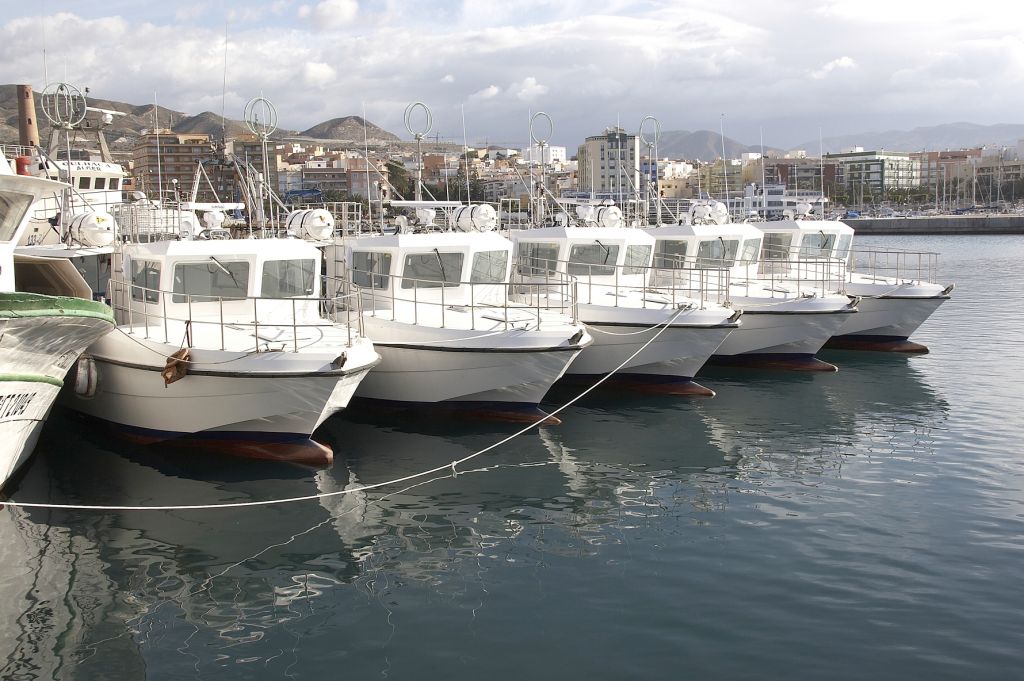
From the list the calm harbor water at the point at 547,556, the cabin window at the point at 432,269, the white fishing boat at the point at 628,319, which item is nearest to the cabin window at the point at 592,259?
the white fishing boat at the point at 628,319

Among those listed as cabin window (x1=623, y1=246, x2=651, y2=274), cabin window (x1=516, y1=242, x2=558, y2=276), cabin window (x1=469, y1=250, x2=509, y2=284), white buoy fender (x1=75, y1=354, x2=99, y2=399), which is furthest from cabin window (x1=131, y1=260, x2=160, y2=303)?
cabin window (x1=623, y1=246, x2=651, y2=274)

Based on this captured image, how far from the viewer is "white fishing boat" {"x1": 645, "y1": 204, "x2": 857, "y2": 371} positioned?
20219 millimetres

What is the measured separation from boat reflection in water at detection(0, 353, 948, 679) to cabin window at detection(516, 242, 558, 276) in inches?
155

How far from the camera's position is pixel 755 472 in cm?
1311

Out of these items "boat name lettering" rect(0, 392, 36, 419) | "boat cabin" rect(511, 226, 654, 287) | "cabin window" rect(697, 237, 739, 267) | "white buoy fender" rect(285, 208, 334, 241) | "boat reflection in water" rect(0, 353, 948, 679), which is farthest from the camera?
"cabin window" rect(697, 237, 739, 267)

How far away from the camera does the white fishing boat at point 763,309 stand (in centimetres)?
2022

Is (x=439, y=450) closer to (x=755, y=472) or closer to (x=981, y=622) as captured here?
(x=755, y=472)

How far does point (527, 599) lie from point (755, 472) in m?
5.32

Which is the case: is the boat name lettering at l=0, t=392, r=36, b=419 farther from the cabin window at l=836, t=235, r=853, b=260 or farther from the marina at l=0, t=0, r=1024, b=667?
the cabin window at l=836, t=235, r=853, b=260

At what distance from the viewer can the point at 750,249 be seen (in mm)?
23766

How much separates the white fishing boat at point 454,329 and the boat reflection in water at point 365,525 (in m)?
0.58

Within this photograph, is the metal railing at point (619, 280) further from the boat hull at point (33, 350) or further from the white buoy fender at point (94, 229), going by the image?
the boat hull at point (33, 350)

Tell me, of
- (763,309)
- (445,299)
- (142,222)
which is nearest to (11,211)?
(142,222)

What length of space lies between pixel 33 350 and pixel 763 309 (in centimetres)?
1432
